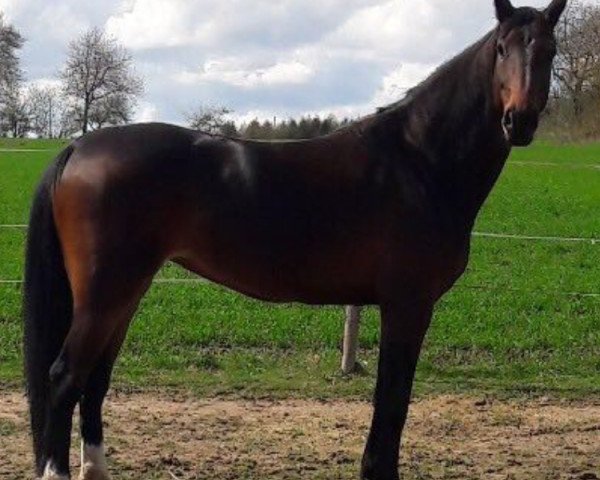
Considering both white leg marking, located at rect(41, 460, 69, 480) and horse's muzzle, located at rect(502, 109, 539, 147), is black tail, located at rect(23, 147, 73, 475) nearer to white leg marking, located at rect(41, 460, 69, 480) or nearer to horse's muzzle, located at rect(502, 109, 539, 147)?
white leg marking, located at rect(41, 460, 69, 480)

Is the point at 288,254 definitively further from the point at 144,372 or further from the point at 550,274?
the point at 550,274

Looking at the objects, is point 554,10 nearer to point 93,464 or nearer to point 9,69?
point 93,464

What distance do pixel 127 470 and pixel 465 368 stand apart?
3.66 meters

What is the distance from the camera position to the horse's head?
11.7 feet

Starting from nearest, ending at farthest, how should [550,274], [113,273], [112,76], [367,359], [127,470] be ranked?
[113,273] → [127,470] → [367,359] → [550,274] → [112,76]

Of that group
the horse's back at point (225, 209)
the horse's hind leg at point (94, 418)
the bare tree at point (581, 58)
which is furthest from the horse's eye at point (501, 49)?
the bare tree at point (581, 58)

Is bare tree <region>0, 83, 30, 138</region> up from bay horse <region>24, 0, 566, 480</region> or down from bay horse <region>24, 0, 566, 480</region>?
up

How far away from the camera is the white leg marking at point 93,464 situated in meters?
4.39

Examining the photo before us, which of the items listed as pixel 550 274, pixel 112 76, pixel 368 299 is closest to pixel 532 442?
pixel 368 299

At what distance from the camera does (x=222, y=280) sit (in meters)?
4.13

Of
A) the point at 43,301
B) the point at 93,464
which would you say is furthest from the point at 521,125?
the point at 93,464

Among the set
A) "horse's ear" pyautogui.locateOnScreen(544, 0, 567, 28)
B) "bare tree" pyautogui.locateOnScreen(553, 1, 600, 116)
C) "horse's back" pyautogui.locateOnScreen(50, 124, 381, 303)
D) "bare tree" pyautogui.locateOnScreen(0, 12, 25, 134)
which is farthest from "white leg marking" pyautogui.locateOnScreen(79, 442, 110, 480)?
"bare tree" pyautogui.locateOnScreen(0, 12, 25, 134)

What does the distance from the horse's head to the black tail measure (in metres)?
1.97

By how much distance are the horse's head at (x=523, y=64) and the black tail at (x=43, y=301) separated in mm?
1971
